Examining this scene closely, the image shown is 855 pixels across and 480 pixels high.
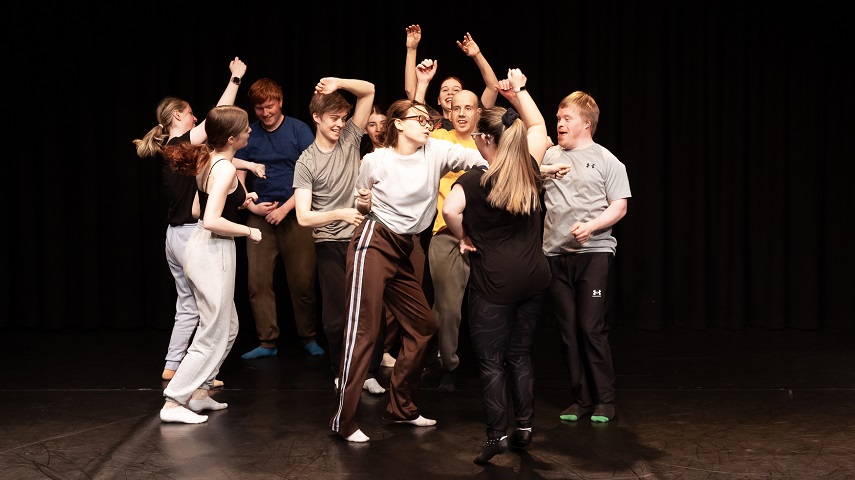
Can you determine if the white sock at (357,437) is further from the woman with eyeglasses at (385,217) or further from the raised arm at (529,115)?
the raised arm at (529,115)

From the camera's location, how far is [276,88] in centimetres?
558

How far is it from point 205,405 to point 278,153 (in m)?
1.71

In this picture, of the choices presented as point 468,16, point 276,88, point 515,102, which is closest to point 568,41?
point 468,16

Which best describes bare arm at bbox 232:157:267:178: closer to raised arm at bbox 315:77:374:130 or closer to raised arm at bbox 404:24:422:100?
raised arm at bbox 315:77:374:130

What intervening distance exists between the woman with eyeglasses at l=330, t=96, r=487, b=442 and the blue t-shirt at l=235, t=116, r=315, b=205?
63.6 inches

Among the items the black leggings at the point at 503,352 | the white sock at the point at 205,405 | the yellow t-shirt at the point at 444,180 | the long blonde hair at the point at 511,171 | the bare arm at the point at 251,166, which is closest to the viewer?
the long blonde hair at the point at 511,171

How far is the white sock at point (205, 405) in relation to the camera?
4.47 metres

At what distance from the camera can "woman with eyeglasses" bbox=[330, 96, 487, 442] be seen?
3.98 meters

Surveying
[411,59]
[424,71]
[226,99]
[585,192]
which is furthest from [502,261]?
[226,99]

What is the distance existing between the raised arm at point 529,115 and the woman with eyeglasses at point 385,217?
0.24 m

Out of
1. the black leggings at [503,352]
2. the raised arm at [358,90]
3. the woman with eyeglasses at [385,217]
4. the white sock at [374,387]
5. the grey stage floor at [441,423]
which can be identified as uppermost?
the raised arm at [358,90]

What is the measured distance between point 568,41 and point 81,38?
3.31 metres

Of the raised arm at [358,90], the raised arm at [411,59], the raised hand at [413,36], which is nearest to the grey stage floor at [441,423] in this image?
the raised arm at [358,90]

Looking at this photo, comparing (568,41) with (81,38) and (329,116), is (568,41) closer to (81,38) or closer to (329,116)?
(329,116)
